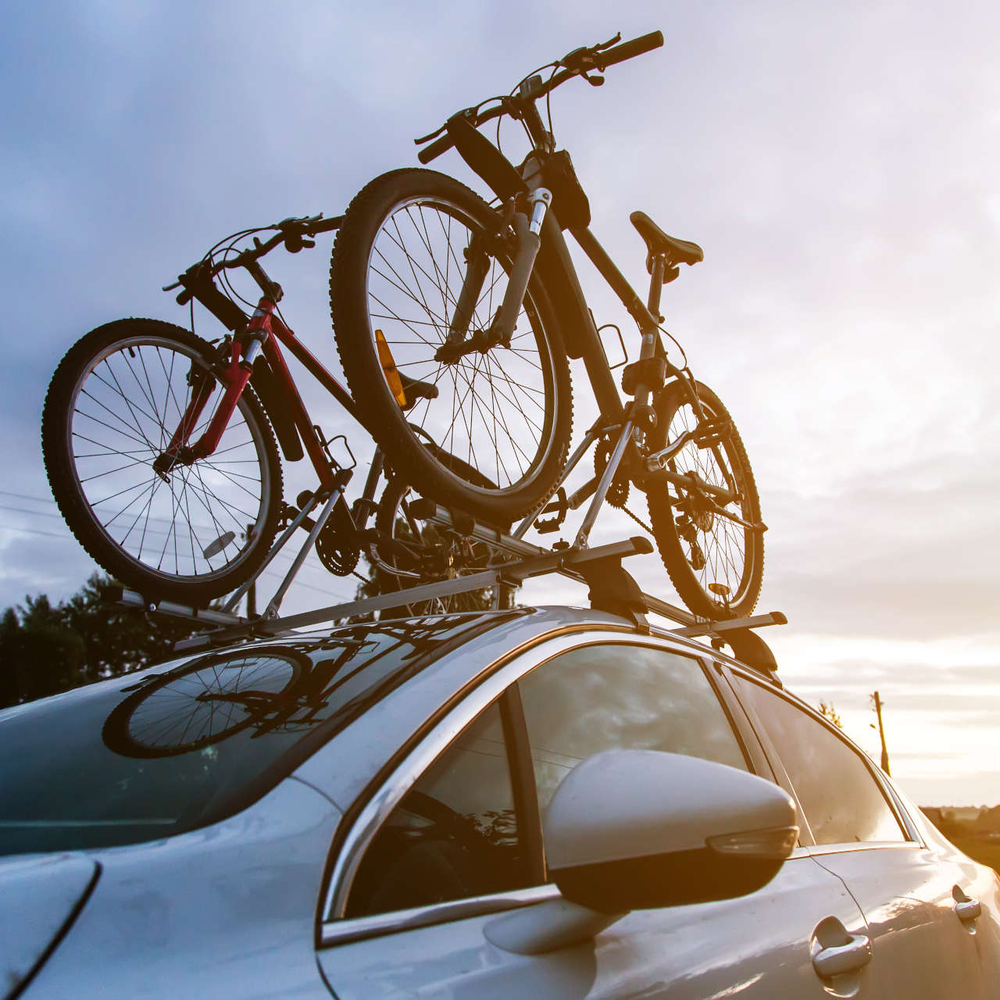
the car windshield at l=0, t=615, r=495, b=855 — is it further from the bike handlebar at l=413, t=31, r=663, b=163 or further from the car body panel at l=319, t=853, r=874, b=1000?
the bike handlebar at l=413, t=31, r=663, b=163

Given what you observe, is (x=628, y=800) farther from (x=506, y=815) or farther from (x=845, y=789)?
(x=845, y=789)

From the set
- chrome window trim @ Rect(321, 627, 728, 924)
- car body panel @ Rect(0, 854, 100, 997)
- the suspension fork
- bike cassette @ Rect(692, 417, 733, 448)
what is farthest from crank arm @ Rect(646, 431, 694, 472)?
car body panel @ Rect(0, 854, 100, 997)

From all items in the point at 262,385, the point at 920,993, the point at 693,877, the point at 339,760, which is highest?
the point at 262,385

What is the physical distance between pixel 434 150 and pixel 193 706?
2.54m

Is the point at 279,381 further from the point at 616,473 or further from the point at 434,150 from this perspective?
the point at 616,473

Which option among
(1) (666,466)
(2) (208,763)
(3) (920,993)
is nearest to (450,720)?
(2) (208,763)

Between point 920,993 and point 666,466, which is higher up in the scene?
point 666,466

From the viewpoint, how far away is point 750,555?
5.23 meters

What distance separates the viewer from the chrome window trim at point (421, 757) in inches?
47.1

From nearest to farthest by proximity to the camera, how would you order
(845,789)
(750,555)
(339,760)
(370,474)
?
(339,760), (845,789), (370,474), (750,555)

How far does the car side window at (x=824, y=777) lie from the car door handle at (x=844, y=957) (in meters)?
0.31

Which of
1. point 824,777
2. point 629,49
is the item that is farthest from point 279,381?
point 824,777

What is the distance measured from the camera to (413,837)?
1350 millimetres

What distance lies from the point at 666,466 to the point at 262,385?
1713mm
